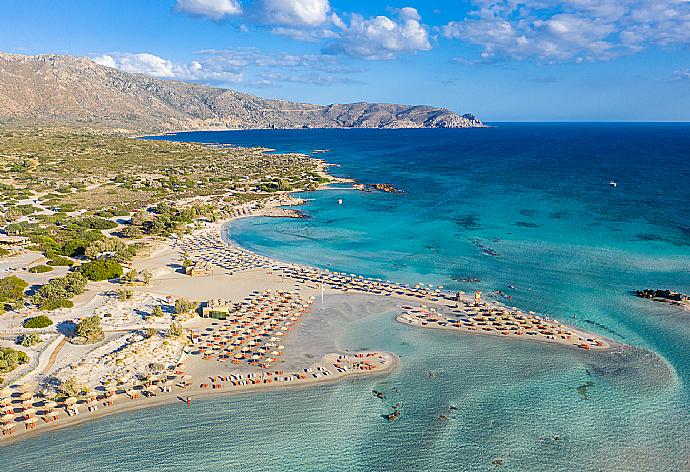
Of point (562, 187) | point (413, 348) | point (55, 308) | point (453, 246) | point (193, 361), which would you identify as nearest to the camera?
point (193, 361)

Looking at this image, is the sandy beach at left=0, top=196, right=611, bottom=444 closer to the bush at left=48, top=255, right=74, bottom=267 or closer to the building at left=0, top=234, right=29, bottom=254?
the bush at left=48, top=255, right=74, bottom=267

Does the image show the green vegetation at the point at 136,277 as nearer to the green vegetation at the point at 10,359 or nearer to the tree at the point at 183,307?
the tree at the point at 183,307

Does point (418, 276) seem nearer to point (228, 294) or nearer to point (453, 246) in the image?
point (453, 246)

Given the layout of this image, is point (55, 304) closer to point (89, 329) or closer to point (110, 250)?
point (89, 329)

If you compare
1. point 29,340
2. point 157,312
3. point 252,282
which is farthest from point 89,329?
point 252,282

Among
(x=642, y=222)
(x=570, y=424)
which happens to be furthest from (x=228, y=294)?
(x=642, y=222)

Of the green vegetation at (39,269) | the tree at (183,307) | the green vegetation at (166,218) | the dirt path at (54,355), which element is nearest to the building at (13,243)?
the green vegetation at (39,269)

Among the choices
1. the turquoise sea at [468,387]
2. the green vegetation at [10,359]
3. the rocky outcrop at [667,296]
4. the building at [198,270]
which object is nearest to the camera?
the turquoise sea at [468,387]
